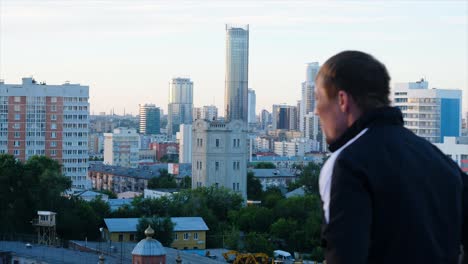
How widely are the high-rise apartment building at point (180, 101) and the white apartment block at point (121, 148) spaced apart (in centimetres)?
6363

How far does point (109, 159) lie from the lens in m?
105

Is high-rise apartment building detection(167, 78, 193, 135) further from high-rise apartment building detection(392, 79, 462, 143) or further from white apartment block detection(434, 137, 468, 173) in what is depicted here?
white apartment block detection(434, 137, 468, 173)

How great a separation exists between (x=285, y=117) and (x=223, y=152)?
4756 inches

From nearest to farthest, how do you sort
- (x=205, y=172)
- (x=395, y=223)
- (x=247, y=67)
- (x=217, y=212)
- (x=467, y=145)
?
1. (x=395, y=223)
2. (x=217, y=212)
3. (x=205, y=172)
4. (x=467, y=145)
5. (x=247, y=67)

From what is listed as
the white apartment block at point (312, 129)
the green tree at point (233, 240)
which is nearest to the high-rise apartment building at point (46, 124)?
the green tree at point (233, 240)

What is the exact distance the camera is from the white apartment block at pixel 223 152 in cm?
4562

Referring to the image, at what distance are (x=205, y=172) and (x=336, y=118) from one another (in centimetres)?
4366

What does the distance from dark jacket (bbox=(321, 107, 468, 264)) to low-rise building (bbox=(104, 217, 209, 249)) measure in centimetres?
2948

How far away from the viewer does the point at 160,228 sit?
30.9 m

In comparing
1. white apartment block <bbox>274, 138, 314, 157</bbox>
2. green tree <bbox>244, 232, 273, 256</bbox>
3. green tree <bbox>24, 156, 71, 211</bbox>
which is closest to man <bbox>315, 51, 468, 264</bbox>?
green tree <bbox>244, 232, 273, 256</bbox>

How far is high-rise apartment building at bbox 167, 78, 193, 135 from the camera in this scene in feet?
563

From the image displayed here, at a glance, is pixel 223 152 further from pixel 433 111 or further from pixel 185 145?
pixel 185 145

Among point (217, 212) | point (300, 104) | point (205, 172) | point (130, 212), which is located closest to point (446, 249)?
point (130, 212)

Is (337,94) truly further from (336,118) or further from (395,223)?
(395,223)
